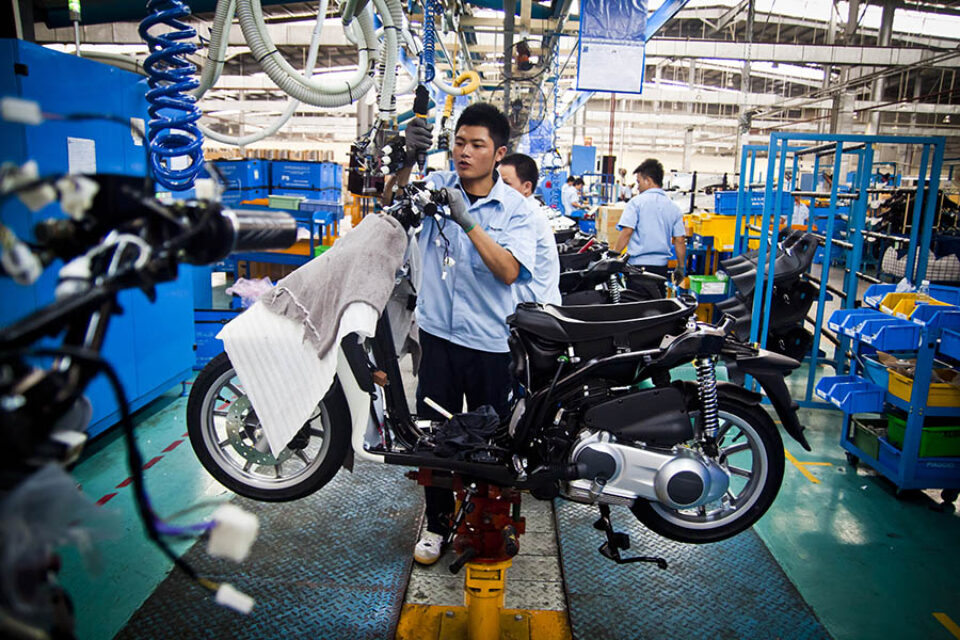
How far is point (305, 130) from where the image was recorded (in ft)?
80.2

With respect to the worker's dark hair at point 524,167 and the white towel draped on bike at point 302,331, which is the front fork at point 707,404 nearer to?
the white towel draped on bike at point 302,331

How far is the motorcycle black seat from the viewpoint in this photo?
2133 millimetres

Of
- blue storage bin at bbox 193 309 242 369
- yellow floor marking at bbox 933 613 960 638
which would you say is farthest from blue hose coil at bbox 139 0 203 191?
yellow floor marking at bbox 933 613 960 638

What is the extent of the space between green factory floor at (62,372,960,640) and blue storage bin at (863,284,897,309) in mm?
910

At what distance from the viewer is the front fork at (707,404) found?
2.08m

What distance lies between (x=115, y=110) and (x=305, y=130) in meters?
22.2

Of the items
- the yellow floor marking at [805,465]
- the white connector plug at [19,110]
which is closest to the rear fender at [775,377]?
the yellow floor marking at [805,465]

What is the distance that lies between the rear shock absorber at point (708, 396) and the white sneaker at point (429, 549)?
3.90ft

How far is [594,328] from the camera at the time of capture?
2139 millimetres

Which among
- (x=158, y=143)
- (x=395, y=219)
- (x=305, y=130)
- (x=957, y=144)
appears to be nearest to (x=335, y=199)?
(x=158, y=143)

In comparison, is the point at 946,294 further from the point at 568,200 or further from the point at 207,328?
the point at 568,200

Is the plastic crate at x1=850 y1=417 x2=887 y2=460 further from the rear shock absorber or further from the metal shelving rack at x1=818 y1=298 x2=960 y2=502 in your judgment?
the rear shock absorber

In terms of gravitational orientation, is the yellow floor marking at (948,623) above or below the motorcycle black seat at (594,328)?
below

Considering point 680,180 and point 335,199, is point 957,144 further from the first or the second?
point 335,199
